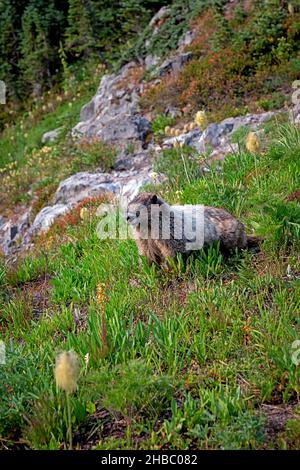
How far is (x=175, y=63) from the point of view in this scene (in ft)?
55.8

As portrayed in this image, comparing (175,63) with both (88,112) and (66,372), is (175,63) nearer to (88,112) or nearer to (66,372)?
(88,112)

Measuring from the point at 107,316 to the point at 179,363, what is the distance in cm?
100

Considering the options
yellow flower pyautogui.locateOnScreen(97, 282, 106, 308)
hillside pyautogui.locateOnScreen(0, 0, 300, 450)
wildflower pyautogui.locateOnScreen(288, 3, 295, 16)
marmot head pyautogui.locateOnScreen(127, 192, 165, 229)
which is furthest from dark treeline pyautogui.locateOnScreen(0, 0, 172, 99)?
yellow flower pyautogui.locateOnScreen(97, 282, 106, 308)

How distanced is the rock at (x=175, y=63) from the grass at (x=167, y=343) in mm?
10494

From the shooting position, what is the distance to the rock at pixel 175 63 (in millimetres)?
16703

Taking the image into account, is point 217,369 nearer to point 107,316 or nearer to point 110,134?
point 107,316

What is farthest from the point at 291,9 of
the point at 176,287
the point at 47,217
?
the point at 176,287

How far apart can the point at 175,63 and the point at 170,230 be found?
1243 cm

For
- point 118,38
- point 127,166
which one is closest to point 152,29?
point 118,38

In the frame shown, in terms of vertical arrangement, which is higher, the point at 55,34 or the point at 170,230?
the point at 55,34

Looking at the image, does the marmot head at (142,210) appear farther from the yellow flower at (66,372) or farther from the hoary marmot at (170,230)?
the yellow flower at (66,372)

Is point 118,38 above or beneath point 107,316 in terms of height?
above

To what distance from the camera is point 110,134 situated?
49.3 ft

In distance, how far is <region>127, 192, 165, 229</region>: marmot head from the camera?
5.71m
